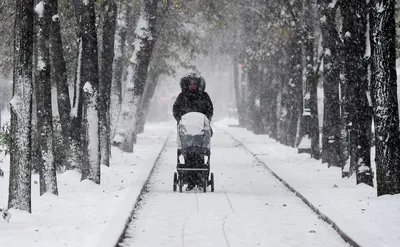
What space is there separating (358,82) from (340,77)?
3029 mm

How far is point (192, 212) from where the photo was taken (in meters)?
12.6

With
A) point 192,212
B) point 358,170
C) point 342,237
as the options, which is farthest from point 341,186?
point 342,237

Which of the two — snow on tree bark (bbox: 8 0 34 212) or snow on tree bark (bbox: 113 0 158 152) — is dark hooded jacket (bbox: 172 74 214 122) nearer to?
snow on tree bark (bbox: 8 0 34 212)

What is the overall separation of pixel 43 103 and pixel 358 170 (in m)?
7.03

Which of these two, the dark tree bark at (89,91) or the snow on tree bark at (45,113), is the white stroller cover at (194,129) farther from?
the snow on tree bark at (45,113)

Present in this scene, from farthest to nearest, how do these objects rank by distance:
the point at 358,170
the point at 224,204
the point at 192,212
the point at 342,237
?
1. the point at 358,170
2. the point at 224,204
3. the point at 192,212
4. the point at 342,237

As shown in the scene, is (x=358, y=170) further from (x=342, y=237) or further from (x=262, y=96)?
(x=262, y=96)

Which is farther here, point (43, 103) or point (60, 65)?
point (60, 65)

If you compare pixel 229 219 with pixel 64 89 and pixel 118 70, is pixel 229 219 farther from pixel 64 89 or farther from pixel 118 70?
pixel 118 70

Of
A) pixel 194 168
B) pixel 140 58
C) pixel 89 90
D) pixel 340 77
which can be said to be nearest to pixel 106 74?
pixel 140 58

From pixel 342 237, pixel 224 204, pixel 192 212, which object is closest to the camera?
pixel 342 237

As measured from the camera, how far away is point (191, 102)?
16.0 m

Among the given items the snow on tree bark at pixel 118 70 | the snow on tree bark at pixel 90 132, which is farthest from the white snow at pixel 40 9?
the snow on tree bark at pixel 118 70

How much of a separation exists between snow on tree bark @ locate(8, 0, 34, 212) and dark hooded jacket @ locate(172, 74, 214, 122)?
16.6ft
